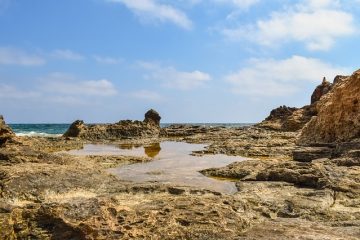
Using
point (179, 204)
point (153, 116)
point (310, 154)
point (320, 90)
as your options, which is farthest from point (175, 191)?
point (320, 90)

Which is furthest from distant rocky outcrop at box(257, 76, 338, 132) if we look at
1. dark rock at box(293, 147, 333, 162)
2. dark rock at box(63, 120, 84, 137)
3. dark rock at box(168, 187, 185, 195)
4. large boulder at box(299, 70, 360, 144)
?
dark rock at box(168, 187, 185, 195)

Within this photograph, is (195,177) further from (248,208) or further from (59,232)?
(59,232)

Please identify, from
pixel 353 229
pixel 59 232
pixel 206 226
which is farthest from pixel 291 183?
pixel 59 232

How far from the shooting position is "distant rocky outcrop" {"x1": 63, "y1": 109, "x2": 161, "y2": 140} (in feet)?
149

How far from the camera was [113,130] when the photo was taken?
4791cm

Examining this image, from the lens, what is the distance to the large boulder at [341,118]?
22.7m

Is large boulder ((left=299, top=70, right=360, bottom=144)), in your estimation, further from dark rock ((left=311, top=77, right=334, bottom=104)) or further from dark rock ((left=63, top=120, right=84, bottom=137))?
dark rock ((left=311, top=77, right=334, bottom=104))

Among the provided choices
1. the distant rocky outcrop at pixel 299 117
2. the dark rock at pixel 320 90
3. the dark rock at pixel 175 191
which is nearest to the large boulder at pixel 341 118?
the dark rock at pixel 175 191

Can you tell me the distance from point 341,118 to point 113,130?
2991 centimetres

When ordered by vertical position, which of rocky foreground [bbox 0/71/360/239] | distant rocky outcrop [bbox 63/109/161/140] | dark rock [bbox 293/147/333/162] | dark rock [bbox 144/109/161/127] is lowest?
rocky foreground [bbox 0/71/360/239]

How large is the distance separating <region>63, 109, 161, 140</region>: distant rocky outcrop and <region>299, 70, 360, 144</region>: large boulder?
83.7 ft

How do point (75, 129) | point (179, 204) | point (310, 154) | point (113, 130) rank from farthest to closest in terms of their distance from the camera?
1. point (113, 130)
2. point (75, 129)
3. point (310, 154)
4. point (179, 204)

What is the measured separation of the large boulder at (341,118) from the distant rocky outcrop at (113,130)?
25501mm

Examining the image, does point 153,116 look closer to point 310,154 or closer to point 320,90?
point 320,90
